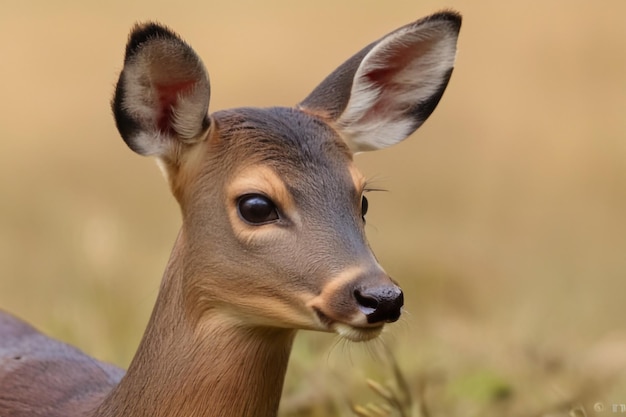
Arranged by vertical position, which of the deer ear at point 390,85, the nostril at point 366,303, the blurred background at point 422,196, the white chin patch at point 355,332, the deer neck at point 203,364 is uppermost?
the deer ear at point 390,85

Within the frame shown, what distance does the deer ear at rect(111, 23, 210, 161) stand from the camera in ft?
14.3

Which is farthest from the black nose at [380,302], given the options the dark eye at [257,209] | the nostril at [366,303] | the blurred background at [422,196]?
the blurred background at [422,196]

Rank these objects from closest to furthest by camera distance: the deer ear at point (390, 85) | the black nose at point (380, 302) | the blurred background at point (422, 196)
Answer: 1. the black nose at point (380, 302)
2. the deer ear at point (390, 85)
3. the blurred background at point (422, 196)

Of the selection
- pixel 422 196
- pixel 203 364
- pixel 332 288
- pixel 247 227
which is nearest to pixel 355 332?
pixel 332 288

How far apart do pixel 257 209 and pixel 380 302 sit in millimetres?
526

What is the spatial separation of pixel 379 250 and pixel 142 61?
415cm

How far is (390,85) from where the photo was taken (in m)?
4.95

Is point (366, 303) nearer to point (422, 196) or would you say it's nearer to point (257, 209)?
point (257, 209)

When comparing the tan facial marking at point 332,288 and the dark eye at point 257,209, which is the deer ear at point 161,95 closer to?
the dark eye at point 257,209

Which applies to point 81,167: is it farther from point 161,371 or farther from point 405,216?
point 161,371

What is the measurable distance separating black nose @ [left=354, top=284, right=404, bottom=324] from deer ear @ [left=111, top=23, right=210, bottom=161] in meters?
0.81

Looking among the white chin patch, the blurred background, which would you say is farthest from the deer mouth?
the blurred background

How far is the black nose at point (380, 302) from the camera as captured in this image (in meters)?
3.97

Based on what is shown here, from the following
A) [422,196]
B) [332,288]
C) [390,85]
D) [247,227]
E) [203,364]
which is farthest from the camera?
[422,196]
